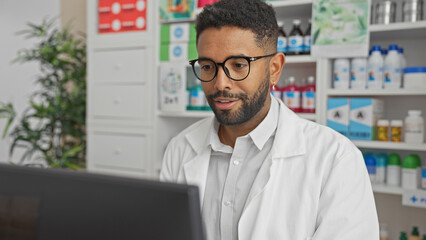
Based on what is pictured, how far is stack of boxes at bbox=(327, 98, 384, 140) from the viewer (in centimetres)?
190

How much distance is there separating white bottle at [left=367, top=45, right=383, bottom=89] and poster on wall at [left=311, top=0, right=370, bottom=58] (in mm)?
60

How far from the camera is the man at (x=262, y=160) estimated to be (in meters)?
0.98

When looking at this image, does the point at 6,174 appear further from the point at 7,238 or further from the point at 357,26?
the point at 357,26

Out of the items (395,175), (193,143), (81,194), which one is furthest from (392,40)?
(81,194)

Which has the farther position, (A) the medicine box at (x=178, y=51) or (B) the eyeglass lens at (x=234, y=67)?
(A) the medicine box at (x=178, y=51)

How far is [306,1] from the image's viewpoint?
2016 mm

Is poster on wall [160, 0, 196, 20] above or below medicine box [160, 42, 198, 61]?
above

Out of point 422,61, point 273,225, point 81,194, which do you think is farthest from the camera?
point 422,61

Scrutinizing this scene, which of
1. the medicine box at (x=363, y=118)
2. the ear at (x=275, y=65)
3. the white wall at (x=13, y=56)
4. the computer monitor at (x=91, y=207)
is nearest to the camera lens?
the computer monitor at (x=91, y=207)

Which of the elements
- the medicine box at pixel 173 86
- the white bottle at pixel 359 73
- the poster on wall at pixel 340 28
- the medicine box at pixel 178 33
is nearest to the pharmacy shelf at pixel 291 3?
the poster on wall at pixel 340 28

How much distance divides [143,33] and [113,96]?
19.2 inches

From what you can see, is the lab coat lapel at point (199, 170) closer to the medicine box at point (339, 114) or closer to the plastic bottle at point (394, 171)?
the medicine box at point (339, 114)

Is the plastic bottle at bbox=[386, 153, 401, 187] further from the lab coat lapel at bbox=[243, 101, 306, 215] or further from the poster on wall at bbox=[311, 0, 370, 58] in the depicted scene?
the lab coat lapel at bbox=[243, 101, 306, 215]

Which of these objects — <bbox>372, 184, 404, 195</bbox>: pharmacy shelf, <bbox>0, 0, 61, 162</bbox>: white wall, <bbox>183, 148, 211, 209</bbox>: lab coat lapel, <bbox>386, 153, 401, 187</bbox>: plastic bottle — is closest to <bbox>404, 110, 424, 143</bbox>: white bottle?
<bbox>386, 153, 401, 187</bbox>: plastic bottle
